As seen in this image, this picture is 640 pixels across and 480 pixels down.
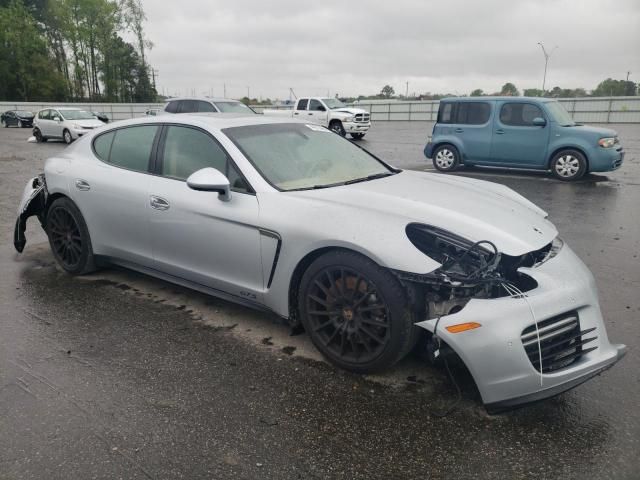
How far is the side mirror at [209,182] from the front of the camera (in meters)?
3.34

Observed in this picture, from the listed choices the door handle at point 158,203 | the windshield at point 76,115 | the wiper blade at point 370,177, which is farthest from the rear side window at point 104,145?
the windshield at point 76,115

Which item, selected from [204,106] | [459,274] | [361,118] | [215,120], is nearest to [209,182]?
[215,120]

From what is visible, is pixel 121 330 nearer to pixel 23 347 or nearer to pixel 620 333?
pixel 23 347

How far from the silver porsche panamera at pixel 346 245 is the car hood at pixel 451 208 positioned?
0.04ft

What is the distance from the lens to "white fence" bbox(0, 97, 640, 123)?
32.9 m

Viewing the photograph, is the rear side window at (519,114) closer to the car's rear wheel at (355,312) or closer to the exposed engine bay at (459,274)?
the exposed engine bay at (459,274)

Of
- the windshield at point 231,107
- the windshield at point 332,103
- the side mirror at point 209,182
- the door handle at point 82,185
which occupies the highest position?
the windshield at point 332,103

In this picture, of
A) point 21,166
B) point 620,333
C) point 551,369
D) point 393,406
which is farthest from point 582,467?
point 21,166

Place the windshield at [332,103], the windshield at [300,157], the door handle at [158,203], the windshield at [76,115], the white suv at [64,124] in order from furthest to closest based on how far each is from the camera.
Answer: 1. the windshield at [332,103]
2. the windshield at [76,115]
3. the white suv at [64,124]
4. the door handle at [158,203]
5. the windshield at [300,157]

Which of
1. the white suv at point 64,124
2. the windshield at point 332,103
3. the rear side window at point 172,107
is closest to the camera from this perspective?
the rear side window at point 172,107

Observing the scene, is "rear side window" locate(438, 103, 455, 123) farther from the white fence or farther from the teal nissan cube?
the white fence

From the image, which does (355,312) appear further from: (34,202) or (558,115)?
(558,115)

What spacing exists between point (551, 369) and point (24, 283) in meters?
4.49

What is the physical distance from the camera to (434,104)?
41.3m
